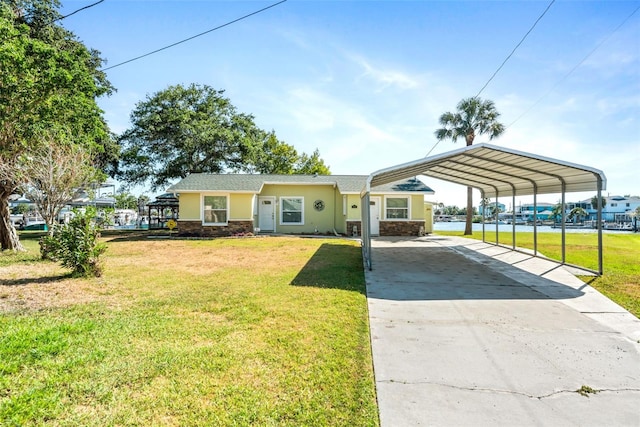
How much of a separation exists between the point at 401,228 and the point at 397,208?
112 centimetres

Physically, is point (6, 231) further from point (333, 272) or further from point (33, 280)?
point (333, 272)

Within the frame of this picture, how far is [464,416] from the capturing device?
8.18 feet

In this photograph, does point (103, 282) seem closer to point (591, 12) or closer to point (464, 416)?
point (464, 416)

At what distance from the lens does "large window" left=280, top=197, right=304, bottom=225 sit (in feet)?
62.6

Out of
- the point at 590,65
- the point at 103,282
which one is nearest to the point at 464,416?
the point at 103,282

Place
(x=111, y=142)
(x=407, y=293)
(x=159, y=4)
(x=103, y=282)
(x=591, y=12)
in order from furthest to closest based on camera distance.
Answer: (x=111, y=142)
(x=591, y=12)
(x=159, y=4)
(x=103, y=282)
(x=407, y=293)

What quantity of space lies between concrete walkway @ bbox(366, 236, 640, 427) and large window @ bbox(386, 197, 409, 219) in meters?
11.1

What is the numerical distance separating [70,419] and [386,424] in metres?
2.29

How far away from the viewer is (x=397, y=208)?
1811 cm

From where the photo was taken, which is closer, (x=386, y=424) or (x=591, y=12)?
(x=386, y=424)

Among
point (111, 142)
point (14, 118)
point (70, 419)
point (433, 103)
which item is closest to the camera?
point (70, 419)

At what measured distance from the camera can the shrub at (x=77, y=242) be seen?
6.82 m

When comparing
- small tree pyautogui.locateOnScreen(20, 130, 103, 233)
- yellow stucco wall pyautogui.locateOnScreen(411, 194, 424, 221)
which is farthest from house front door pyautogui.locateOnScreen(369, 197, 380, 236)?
small tree pyautogui.locateOnScreen(20, 130, 103, 233)

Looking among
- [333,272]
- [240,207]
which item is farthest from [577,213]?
[333,272]
